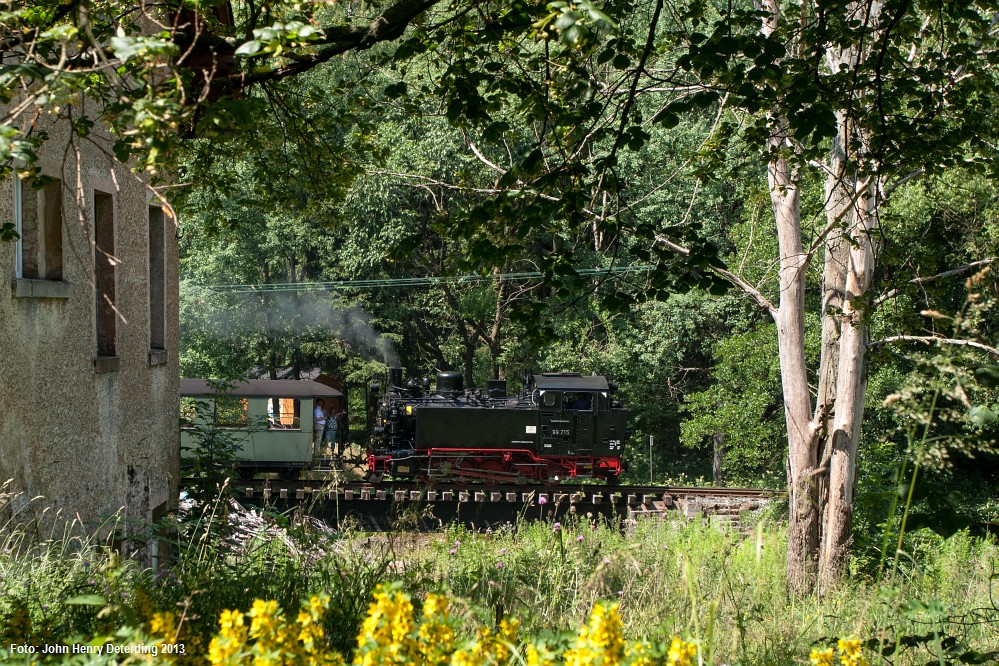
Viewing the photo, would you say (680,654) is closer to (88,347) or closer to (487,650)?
(487,650)

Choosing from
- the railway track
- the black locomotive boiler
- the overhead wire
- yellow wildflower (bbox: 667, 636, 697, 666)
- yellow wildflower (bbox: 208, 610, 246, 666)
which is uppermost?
the overhead wire

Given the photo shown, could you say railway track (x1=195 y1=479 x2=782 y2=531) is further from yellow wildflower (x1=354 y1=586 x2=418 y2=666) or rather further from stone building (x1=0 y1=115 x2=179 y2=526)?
yellow wildflower (x1=354 y1=586 x2=418 y2=666)

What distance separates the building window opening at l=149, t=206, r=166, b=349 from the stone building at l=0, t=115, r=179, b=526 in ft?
0.05

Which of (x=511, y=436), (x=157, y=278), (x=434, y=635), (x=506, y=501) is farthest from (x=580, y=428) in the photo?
(x=434, y=635)

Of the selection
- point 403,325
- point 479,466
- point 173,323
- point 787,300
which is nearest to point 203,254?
point 403,325

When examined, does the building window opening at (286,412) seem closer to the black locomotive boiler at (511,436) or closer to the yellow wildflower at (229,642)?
the black locomotive boiler at (511,436)

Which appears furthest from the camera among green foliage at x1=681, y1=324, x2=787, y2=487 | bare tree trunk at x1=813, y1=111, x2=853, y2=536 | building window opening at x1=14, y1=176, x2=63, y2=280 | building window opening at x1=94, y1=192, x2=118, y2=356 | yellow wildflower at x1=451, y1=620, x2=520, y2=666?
green foliage at x1=681, y1=324, x2=787, y2=487

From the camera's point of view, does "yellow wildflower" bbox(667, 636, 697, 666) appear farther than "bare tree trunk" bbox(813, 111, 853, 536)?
No

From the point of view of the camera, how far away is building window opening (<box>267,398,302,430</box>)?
19.7 m

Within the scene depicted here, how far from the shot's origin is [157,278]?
10391 mm

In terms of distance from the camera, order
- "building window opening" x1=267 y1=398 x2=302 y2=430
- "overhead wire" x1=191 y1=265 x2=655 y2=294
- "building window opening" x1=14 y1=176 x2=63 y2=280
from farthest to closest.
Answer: "overhead wire" x1=191 y1=265 x2=655 y2=294 < "building window opening" x1=267 y1=398 x2=302 y2=430 < "building window opening" x1=14 y1=176 x2=63 y2=280

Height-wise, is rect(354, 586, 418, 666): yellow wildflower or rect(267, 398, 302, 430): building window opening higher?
rect(354, 586, 418, 666): yellow wildflower

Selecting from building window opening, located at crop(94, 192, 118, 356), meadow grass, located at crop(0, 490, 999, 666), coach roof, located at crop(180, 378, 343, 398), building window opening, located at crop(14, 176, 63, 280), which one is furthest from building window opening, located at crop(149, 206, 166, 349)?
coach roof, located at crop(180, 378, 343, 398)

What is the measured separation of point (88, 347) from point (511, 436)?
42.5 ft
